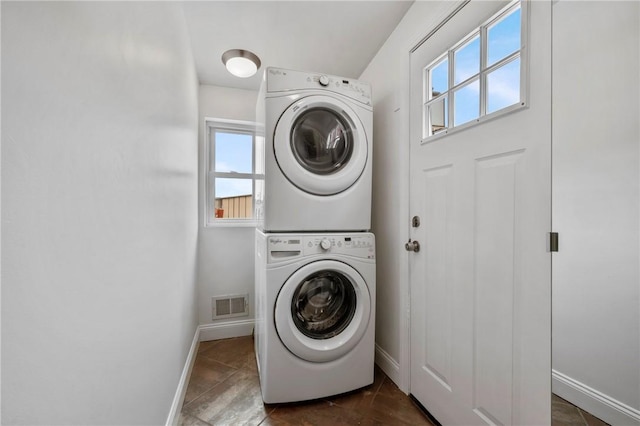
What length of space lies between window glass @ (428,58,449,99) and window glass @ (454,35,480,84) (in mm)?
63

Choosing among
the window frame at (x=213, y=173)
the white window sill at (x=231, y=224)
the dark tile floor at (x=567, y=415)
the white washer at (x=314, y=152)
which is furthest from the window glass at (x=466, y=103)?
the white window sill at (x=231, y=224)

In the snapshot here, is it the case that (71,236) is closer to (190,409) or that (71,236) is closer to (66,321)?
(66,321)

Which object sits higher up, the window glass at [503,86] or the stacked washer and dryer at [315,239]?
the window glass at [503,86]

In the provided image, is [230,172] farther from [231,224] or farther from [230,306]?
[230,306]

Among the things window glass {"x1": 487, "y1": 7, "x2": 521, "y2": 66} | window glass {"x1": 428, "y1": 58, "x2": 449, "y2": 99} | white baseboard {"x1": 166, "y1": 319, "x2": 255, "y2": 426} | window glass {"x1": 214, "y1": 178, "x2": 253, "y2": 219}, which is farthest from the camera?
window glass {"x1": 214, "y1": 178, "x2": 253, "y2": 219}

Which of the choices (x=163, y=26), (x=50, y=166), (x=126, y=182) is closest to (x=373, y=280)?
(x=126, y=182)

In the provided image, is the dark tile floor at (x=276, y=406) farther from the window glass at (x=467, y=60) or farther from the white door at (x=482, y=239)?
the window glass at (x=467, y=60)

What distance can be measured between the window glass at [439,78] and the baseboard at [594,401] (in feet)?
4.30

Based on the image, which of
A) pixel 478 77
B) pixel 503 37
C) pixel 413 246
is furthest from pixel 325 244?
pixel 503 37

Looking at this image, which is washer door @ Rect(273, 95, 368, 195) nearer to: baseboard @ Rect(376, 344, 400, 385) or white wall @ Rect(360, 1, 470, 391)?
white wall @ Rect(360, 1, 470, 391)

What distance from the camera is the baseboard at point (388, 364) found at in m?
1.70

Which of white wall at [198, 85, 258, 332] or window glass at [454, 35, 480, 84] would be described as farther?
white wall at [198, 85, 258, 332]

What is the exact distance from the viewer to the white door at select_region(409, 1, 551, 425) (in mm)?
948

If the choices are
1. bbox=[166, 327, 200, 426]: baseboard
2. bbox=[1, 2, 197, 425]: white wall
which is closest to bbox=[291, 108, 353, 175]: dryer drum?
bbox=[1, 2, 197, 425]: white wall
